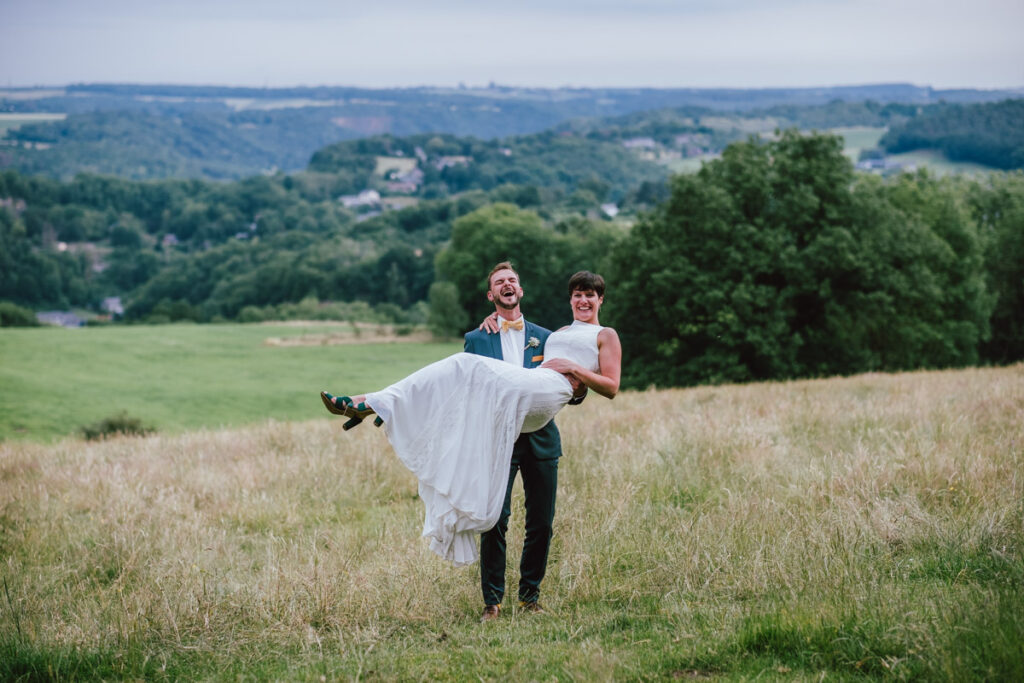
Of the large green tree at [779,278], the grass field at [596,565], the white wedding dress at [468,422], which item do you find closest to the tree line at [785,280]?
the large green tree at [779,278]

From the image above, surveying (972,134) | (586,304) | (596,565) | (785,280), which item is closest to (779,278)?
(785,280)

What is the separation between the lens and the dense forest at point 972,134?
10800cm

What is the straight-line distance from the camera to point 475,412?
18.6ft

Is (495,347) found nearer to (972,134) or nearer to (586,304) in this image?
(586,304)

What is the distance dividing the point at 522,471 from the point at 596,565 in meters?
1.26

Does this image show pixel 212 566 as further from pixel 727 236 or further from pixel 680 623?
pixel 727 236

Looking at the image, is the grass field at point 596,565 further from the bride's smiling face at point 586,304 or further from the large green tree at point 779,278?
the large green tree at point 779,278

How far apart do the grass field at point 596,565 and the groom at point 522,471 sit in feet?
0.75

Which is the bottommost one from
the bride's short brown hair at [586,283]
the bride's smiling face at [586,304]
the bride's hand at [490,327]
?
the bride's hand at [490,327]

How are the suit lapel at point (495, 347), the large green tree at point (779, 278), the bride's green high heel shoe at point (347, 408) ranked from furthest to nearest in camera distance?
the large green tree at point (779, 278) < the suit lapel at point (495, 347) < the bride's green high heel shoe at point (347, 408)

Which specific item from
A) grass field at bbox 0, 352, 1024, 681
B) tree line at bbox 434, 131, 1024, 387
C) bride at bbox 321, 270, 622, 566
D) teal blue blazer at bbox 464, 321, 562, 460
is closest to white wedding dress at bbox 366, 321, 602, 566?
bride at bbox 321, 270, 622, 566

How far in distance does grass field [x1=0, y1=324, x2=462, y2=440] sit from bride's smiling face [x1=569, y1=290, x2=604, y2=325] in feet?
82.0

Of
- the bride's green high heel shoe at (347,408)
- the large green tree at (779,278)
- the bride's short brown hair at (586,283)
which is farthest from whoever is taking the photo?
the large green tree at (779,278)

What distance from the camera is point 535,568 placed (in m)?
6.08
